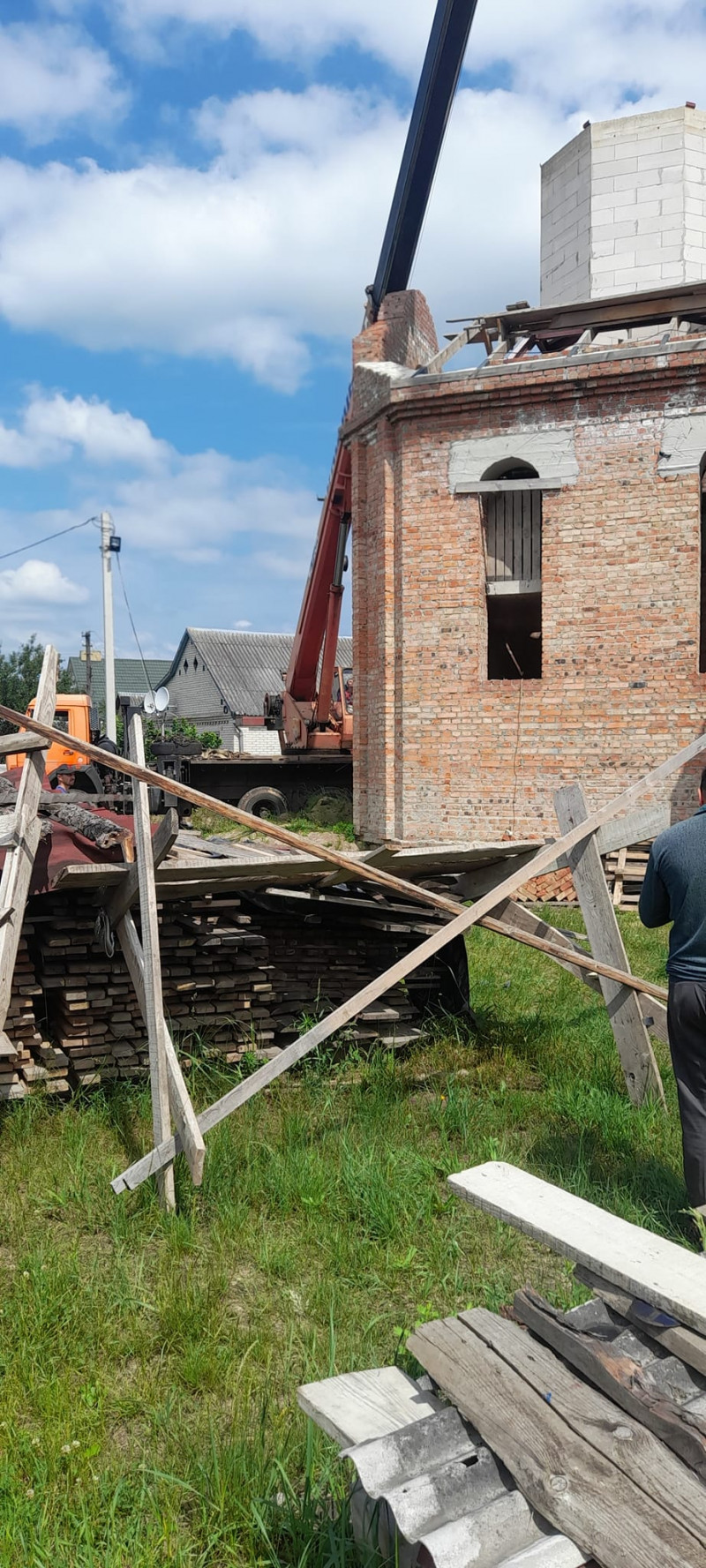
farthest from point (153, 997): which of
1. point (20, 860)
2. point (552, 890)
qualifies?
point (552, 890)

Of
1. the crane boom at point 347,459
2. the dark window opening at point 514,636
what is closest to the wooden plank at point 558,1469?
the dark window opening at point 514,636

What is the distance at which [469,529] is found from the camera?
509 inches

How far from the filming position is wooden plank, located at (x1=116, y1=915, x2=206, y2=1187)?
13.1ft

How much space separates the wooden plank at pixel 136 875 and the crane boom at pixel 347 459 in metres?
11.3

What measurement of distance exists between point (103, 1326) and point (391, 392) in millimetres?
11732

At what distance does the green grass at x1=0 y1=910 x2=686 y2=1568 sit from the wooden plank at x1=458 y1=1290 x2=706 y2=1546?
573mm

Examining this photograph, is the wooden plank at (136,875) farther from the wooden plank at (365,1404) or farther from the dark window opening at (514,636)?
the dark window opening at (514,636)

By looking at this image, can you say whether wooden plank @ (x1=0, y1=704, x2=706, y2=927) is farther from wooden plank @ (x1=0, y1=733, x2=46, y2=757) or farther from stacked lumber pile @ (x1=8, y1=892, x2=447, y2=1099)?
stacked lumber pile @ (x1=8, y1=892, x2=447, y2=1099)

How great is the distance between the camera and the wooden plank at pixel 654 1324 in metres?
2.11

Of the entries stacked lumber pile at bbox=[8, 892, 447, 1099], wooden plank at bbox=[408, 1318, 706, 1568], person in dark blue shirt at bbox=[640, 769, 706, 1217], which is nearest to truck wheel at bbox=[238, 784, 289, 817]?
stacked lumber pile at bbox=[8, 892, 447, 1099]

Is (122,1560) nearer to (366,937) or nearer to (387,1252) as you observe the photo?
(387,1252)

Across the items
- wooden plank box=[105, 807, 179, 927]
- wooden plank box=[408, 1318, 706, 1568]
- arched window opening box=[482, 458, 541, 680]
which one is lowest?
wooden plank box=[408, 1318, 706, 1568]

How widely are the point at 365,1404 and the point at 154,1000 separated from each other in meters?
2.44

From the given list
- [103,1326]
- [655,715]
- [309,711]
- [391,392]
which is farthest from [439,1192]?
[309,711]
